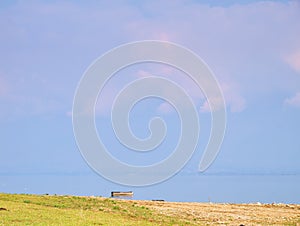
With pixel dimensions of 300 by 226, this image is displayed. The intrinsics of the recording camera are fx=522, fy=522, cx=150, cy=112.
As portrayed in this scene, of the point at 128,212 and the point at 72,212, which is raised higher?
the point at 128,212

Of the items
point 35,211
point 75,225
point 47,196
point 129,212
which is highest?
point 47,196

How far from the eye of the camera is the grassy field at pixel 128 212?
3159 centimetres

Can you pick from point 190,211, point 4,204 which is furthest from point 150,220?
point 4,204

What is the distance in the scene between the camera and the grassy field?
31.6 meters

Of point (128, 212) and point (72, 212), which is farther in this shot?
point (128, 212)

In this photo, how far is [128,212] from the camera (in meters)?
39.1

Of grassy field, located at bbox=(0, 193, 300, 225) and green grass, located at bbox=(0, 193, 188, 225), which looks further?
grassy field, located at bbox=(0, 193, 300, 225)

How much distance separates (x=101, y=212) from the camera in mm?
37594

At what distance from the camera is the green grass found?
100 ft

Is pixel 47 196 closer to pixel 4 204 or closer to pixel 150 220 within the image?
pixel 4 204

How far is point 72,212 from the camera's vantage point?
34.9 meters

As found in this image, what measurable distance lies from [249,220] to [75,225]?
1593 centimetres

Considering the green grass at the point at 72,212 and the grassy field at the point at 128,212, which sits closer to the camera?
the green grass at the point at 72,212

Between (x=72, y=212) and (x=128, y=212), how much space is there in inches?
220
